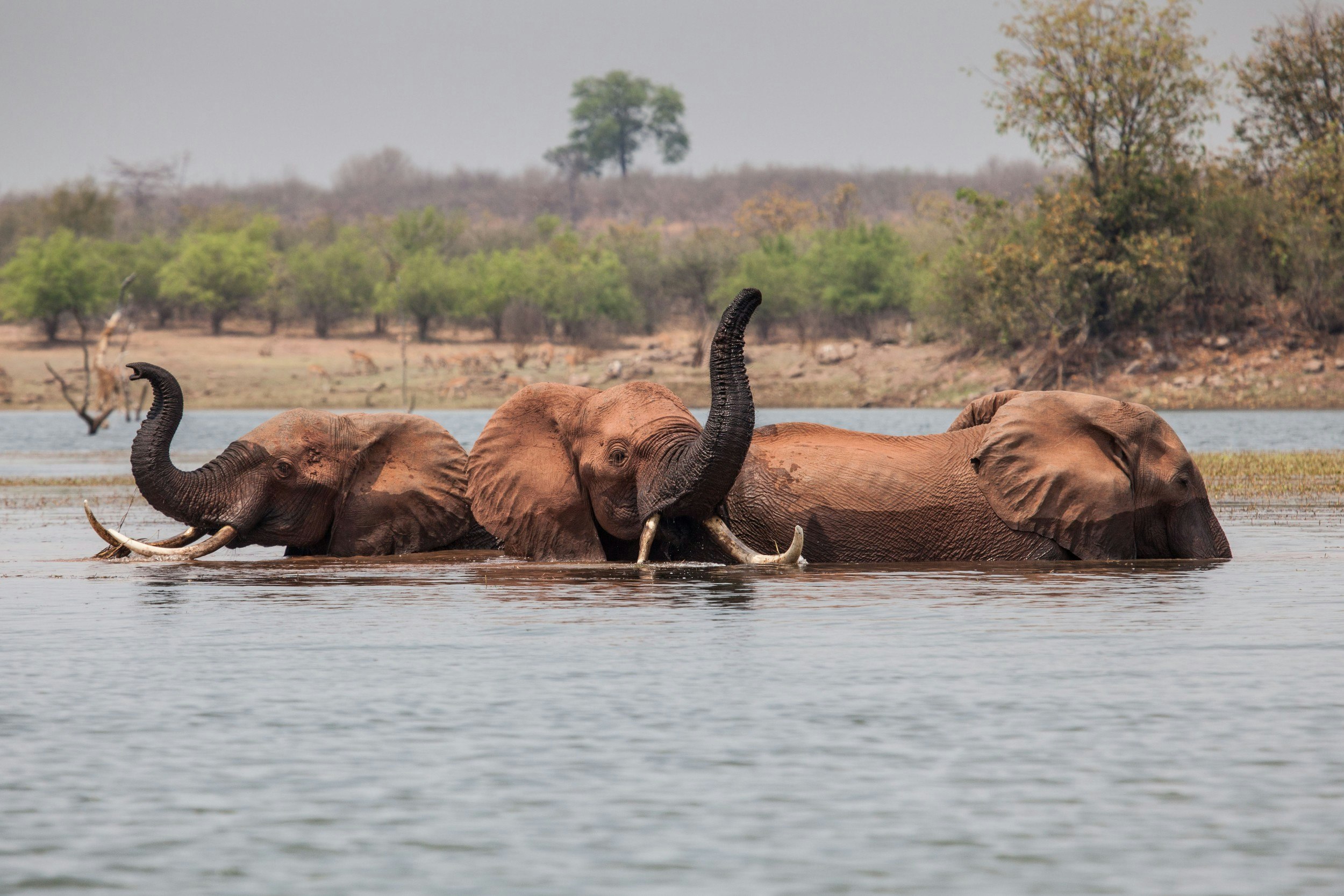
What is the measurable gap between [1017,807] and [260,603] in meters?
5.99

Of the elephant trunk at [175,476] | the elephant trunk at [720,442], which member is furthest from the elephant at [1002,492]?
the elephant trunk at [175,476]

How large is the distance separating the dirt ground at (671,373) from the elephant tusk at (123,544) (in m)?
37.7

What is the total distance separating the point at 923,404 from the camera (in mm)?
56375

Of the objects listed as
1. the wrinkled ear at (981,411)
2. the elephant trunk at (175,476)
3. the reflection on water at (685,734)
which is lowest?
the reflection on water at (685,734)

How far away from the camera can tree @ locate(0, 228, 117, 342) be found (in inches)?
2751

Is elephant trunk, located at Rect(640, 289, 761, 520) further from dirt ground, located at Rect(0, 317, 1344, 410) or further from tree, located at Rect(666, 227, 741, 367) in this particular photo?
tree, located at Rect(666, 227, 741, 367)

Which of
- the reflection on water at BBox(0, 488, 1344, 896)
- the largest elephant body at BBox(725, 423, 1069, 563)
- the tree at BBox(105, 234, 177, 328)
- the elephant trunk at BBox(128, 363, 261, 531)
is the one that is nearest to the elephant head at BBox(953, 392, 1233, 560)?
the largest elephant body at BBox(725, 423, 1069, 563)

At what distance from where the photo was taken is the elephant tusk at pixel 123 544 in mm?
12680

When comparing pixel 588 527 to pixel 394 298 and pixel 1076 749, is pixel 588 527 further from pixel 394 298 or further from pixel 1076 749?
pixel 394 298

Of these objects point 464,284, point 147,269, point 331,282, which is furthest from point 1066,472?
point 147,269

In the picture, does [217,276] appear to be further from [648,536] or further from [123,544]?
[648,536]

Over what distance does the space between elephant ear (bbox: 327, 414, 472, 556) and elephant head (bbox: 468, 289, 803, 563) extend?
758 mm

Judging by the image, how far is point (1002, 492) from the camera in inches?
452

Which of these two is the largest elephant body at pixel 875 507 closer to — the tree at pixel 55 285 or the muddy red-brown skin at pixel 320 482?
the muddy red-brown skin at pixel 320 482
